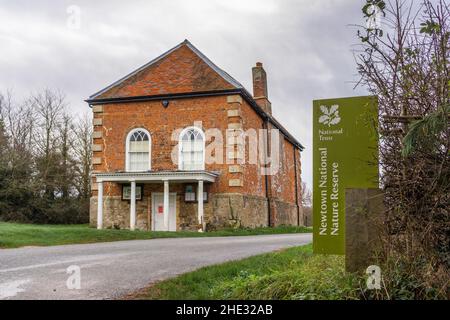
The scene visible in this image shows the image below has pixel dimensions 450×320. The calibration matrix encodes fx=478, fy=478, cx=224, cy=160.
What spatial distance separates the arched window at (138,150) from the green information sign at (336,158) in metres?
18.2

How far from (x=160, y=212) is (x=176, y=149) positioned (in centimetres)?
325

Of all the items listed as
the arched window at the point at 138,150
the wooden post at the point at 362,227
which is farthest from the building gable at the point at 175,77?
the wooden post at the point at 362,227

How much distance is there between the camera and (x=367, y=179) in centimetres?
574

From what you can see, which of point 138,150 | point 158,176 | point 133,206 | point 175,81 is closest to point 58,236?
point 158,176

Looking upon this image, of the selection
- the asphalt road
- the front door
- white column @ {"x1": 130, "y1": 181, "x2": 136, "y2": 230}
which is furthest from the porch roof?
the asphalt road

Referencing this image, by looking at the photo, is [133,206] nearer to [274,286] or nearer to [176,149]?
[176,149]

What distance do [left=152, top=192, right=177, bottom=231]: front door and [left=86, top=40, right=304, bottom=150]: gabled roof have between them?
4933 millimetres

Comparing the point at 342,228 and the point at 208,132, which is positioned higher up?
the point at 208,132

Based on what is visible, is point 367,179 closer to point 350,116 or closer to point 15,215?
point 350,116

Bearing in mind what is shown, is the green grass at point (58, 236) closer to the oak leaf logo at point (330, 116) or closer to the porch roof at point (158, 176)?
the porch roof at point (158, 176)

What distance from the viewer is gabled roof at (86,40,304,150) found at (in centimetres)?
2328

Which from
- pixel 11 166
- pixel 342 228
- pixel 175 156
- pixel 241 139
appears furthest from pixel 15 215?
pixel 342 228

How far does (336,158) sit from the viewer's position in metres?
6.15

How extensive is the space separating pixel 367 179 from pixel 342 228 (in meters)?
0.85
